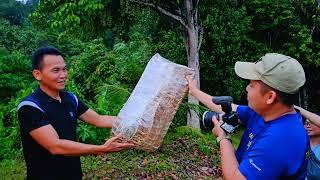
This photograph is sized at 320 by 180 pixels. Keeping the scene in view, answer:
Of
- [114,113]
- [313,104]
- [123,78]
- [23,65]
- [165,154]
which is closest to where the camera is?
[165,154]

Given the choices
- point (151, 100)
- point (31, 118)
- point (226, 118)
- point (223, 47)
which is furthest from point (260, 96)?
point (223, 47)

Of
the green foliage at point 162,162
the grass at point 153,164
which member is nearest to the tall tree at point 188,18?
the green foliage at point 162,162

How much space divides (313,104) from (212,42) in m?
8.36

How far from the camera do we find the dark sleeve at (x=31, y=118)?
9.88 feet

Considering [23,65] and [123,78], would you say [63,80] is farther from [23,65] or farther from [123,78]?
[23,65]

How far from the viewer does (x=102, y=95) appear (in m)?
8.66

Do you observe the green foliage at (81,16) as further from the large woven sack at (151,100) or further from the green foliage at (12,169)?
the large woven sack at (151,100)

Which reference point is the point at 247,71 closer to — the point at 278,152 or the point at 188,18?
the point at 278,152

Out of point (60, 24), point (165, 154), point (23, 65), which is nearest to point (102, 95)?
point (165, 154)

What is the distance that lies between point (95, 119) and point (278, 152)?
6.44 feet

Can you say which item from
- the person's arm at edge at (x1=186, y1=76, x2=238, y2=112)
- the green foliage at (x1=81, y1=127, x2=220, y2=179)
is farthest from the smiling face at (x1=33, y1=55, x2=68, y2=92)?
the green foliage at (x1=81, y1=127, x2=220, y2=179)

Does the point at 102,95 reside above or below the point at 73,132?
below

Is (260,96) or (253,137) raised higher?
(260,96)

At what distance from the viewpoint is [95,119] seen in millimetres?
3791
